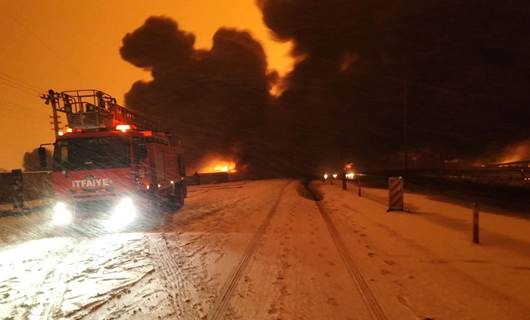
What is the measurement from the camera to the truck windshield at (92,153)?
13.2 metres

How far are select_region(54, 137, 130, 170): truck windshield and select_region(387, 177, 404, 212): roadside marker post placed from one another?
945 centimetres

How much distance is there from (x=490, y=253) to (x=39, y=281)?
855 centimetres

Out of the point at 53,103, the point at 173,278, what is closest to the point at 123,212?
the point at 173,278

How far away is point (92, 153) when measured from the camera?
44.0 feet

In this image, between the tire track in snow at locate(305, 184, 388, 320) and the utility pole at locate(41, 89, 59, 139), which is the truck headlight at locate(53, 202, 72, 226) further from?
the utility pole at locate(41, 89, 59, 139)

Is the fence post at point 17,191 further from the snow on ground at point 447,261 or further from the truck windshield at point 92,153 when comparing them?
the snow on ground at point 447,261

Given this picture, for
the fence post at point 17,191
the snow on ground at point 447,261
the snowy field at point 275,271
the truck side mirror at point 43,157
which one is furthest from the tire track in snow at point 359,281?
the fence post at point 17,191

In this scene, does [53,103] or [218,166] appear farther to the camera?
[218,166]

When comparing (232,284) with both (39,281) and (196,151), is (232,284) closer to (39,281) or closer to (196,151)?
(39,281)

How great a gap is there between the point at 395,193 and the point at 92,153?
35.5 feet

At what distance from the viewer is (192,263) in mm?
7922

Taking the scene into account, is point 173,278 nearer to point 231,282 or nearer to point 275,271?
point 231,282

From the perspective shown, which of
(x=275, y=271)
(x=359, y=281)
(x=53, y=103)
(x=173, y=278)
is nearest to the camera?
(x=359, y=281)

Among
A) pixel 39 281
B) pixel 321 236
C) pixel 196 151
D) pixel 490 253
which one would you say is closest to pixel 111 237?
pixel 39 281
